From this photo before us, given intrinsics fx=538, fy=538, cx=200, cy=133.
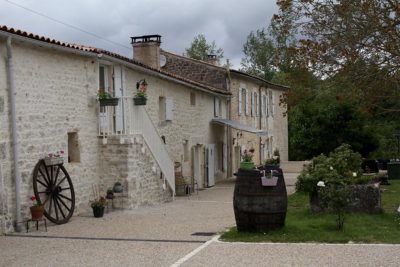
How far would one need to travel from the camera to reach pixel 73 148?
1282cm

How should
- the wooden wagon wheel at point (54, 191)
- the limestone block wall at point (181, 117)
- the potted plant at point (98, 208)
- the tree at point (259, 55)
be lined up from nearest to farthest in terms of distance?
the wooden wagon wheel at point (54, 191)
the potted plant at point (98, 208)
the limestone block wall at point (181, 117)
the tree at point (259, 55)

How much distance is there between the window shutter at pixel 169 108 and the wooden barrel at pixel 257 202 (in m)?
9.61

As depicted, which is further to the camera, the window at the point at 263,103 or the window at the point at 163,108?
the window at the point at 263,103

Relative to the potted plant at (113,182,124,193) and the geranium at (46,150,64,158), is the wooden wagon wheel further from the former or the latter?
the potted plant at (113,182,124,193)

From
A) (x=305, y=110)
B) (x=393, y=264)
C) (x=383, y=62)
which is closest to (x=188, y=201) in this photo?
(x=383, y=62)

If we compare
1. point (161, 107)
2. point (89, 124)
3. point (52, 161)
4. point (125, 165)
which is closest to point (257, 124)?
point (161, 107)

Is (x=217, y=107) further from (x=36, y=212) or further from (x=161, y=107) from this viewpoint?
(x=36, y=212)

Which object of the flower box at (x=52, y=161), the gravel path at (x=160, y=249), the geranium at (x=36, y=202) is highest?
the flower box at (x=52, y=161)

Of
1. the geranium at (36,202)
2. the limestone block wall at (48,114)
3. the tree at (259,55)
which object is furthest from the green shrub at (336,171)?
the tree at (259,55)

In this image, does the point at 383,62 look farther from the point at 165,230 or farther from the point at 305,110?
the point at 305,110

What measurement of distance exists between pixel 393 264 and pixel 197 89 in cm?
1519

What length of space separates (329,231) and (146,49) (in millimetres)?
14966

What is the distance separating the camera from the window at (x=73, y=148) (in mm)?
12773

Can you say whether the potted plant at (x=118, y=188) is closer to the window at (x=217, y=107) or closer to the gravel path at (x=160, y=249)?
the gravel path at (x=160, y=249)
